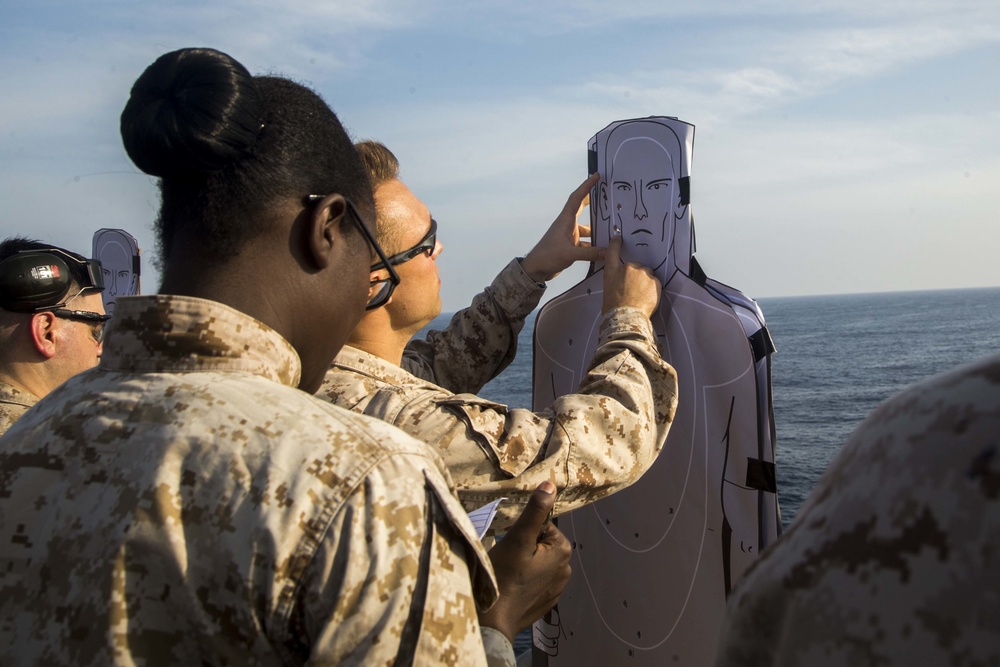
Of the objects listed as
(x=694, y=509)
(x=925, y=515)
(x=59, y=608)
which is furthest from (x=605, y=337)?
(x=925, y=515)

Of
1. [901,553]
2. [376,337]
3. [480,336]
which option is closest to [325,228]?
[901,553]

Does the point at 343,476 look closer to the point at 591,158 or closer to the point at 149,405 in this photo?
the point at 149,405

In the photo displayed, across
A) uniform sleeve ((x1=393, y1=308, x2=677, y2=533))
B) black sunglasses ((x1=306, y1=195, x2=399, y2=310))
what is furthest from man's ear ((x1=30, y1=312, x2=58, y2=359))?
uniform sleeve ((x1=393, y1=308, x2=677, y2=533))

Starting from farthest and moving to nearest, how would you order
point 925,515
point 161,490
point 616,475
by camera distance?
point 616,475, point 161,490, point 925,515

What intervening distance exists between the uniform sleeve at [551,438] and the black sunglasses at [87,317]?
2324mm

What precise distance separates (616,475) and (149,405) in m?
1.66

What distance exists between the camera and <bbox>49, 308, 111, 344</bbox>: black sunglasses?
164 inches

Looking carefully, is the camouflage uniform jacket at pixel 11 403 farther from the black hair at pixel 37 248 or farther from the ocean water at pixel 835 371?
the ocean water at pixel 835 371

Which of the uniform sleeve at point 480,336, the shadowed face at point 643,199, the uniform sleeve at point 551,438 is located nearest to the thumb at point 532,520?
the uniform sleeve at point 551,438

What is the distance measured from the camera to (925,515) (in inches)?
29.3

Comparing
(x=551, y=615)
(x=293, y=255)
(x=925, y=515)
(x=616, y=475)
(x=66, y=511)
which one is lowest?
(x=551, y=615)

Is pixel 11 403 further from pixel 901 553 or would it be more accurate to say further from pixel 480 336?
pixel 901 553

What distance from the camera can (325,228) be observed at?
1.64 metres

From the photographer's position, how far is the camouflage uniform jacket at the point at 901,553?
715mm
